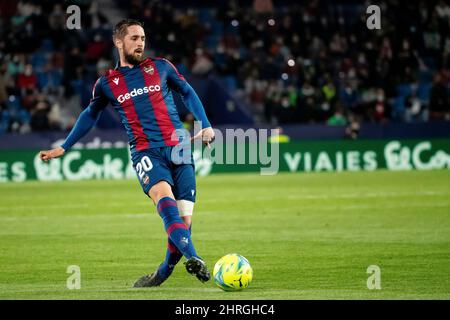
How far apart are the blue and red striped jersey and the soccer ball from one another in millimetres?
1265

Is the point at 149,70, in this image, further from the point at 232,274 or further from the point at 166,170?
the point at 232,274

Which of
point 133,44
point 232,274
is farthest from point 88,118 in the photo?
point 232,274

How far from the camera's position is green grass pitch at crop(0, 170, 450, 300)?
9.64m

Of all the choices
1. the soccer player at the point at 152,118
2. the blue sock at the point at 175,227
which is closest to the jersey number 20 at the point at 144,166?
the soccer player at the point at 152,118

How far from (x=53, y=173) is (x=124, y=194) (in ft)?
19.3

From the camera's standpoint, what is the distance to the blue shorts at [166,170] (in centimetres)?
951

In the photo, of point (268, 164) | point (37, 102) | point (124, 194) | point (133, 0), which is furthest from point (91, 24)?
point (124, 194)

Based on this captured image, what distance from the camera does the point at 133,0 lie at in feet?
111

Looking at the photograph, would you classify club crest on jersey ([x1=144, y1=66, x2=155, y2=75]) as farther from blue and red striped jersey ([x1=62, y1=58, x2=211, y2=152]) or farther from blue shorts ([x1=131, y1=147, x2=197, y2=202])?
blue shorts ([x1=131, y1=147, x2=197, y2=202])

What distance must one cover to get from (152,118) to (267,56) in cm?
2389

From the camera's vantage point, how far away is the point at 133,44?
376 inches

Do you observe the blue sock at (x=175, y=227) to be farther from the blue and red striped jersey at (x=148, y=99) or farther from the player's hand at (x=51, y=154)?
the player's hand at (x=51, y=154)

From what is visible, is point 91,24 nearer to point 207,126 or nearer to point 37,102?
point 37,102

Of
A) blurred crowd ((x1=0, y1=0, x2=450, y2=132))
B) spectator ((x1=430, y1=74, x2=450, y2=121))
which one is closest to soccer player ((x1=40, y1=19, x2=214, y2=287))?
blurred crowd ((x1=0, y1=0, x2=450, y2=132))
